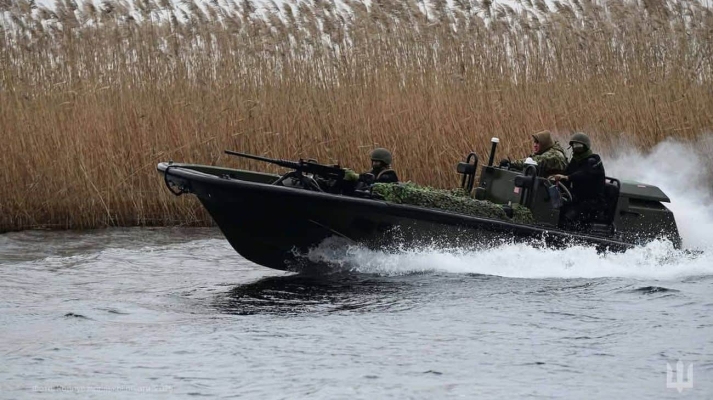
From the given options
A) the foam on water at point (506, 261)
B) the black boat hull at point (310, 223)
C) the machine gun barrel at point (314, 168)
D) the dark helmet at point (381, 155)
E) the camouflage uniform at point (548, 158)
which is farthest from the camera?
the dark helmet at point (381, 155)

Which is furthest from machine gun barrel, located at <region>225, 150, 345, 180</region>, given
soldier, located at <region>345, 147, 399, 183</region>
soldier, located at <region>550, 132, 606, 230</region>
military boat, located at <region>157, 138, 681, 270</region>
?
soldier, located at <region>550, 132, 606, 230</region>

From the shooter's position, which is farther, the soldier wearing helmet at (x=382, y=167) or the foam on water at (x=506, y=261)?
the soldier wearing helmet at (x=382, y=167)

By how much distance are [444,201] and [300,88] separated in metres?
4.63

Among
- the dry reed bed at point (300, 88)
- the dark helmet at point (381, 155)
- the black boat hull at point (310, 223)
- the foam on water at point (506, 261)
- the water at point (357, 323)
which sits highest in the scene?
the dry reed bed at point (300, 88)

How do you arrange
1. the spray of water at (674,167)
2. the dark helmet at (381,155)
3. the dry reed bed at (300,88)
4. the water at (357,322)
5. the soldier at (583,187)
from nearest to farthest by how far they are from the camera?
the water at (357,322), the soldier at (583,187), the dark helmet at (381,155), the dry reed bed at (300,88), the spray of water at (674,167)

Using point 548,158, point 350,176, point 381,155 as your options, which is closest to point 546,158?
point 548,158

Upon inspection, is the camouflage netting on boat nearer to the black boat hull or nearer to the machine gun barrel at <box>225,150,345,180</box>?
the black boat hull

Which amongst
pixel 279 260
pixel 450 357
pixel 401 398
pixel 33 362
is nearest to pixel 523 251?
pixel 279 260

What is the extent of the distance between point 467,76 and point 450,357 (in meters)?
8.18

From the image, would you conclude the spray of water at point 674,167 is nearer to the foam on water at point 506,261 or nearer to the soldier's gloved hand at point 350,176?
the foam on water at point 506,261

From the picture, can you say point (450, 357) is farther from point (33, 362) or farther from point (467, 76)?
point (467, 76)

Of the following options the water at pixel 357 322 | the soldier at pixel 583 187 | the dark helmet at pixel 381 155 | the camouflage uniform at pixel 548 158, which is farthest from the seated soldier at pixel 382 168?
the soldier at pixel 583 187

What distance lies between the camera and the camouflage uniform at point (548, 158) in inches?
530

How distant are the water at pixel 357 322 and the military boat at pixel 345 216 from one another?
17 centimetres
